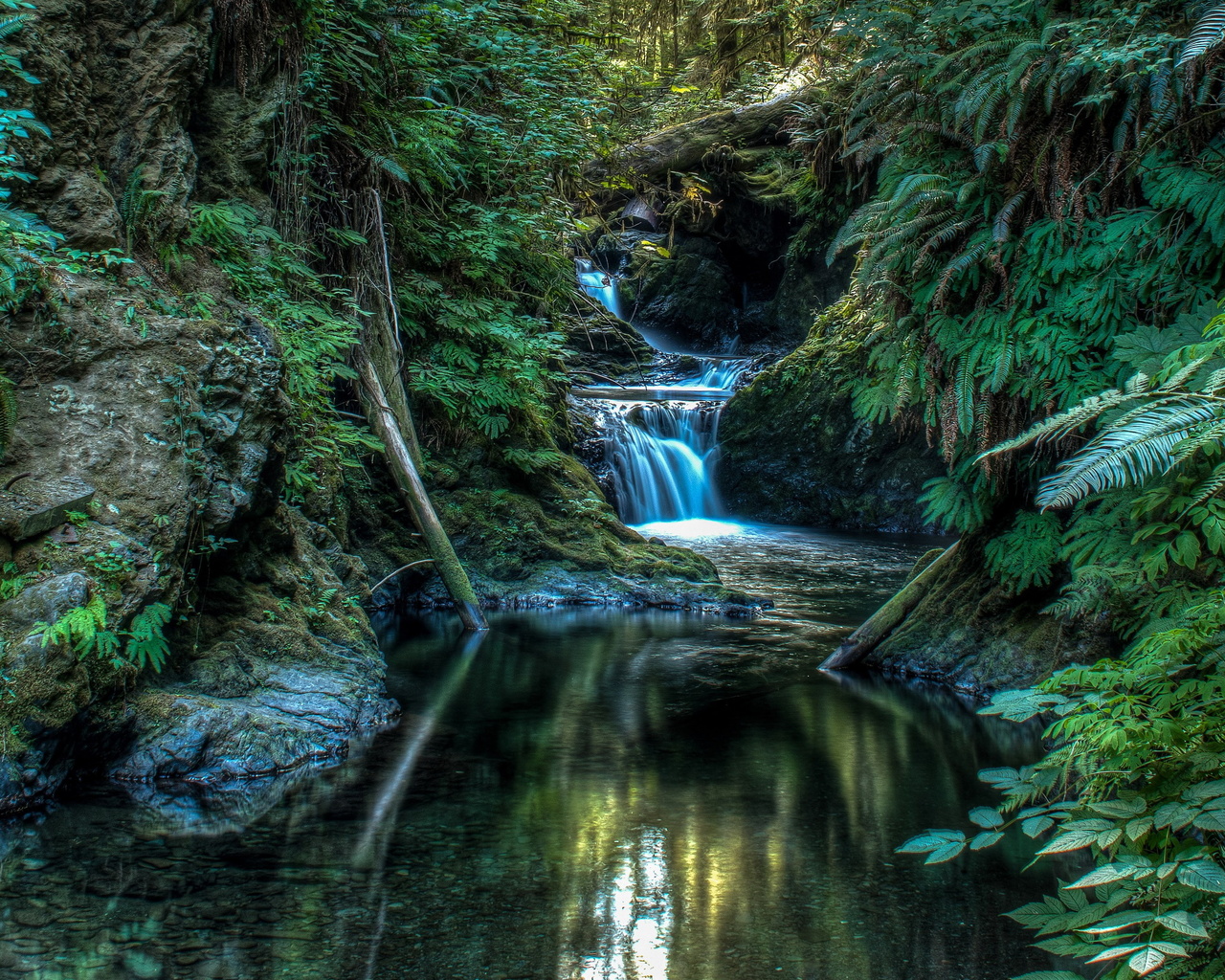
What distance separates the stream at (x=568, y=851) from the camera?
3248 millimetres

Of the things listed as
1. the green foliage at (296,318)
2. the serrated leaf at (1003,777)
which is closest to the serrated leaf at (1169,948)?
the serrated leaf at (1003,777)

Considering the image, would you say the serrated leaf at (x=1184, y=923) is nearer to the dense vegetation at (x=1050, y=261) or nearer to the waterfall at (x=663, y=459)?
the dense vegetation at (x=1050, y=261)

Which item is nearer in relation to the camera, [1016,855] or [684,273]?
[1016,855]

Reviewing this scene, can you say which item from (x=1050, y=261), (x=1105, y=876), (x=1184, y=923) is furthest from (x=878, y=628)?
(x=1184, y=923)

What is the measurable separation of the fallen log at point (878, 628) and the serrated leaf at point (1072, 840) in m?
5.44

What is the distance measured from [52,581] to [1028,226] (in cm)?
597

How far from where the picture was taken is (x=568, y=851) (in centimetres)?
416

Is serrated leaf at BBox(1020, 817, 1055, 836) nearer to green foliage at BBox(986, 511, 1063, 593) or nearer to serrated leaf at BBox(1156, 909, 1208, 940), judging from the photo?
serrated leaf at BBox(1156, 909, 1208, 940)

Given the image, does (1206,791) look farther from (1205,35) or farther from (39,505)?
(39,505)

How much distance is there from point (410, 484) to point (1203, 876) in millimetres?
8015

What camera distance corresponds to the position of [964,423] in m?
5.93

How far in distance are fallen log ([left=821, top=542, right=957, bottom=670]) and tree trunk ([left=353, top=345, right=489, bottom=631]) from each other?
11.5 ft

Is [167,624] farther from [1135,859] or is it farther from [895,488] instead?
[895,488]

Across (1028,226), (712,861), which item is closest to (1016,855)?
(712,861)
